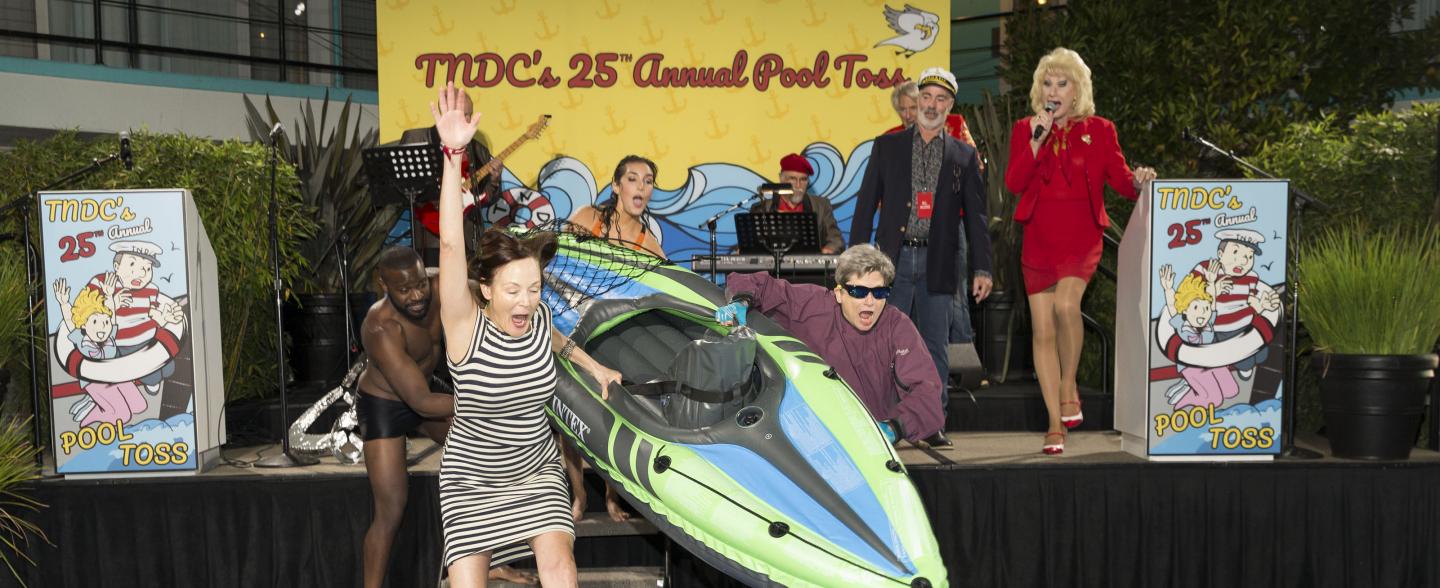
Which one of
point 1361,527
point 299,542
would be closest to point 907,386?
point 1361,527

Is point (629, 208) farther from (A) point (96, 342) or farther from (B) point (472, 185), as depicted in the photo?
(A) point (96, 342)

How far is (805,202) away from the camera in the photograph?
20.2 ft

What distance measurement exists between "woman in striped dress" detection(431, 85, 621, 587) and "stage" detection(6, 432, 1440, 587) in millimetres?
1398

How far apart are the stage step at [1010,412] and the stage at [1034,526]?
99 cm

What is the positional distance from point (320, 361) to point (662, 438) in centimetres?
306

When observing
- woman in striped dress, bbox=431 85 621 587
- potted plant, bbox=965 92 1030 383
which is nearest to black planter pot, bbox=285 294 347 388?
woman in striped dress, bbox=431 85 621 587

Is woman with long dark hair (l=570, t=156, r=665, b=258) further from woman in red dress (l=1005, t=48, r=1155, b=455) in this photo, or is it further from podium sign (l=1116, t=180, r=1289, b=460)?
podium sign (l=1116, t=180, r=1289, b=460)

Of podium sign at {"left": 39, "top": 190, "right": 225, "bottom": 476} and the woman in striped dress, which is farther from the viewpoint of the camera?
podium sign at {"left": 39, "top": 190, "right": 225, "bottom": 476}

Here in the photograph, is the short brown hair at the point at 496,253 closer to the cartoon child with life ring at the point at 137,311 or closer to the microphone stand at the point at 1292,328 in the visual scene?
the cartoon child with life ring at the point at 137,311

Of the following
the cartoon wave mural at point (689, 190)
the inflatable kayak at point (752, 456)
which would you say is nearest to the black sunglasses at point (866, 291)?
the inflatable kayak at point (752, 456)

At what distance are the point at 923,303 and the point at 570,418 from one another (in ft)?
5.82

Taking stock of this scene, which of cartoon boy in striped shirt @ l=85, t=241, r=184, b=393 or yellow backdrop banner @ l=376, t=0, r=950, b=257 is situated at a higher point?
yellow backdrop banner @ l=376, t=0, r=950, b=257

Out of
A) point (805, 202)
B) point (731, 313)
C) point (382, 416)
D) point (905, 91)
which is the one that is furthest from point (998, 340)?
point (382, 416)

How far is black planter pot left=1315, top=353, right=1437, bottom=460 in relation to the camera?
4.12 metres
